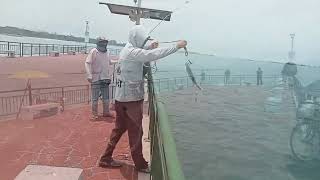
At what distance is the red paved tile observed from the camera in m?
5.31

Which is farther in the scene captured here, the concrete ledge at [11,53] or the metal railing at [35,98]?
the concrete ledge at [11,53]

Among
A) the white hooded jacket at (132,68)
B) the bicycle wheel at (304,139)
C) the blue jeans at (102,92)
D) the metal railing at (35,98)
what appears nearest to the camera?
the white hooded jacket at (132,68)

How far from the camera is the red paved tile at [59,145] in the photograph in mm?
5309

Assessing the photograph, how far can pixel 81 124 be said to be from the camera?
27.0 ft

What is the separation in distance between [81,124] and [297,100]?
777 centimetres

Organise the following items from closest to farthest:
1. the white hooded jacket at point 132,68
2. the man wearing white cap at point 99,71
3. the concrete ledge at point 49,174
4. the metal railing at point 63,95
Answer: the concrete ledge at point 49,174
the white hooded jacket at point 132,68
the man wearing white cap at point 99,71
the metal railing at point 63,95

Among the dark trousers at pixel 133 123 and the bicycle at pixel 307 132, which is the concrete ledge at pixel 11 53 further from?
the dark trousers at pixel 133 123

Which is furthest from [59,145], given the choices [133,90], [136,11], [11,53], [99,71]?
[11,53]

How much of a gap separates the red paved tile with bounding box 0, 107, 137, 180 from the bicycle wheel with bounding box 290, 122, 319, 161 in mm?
6443

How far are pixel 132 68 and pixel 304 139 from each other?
857 cm

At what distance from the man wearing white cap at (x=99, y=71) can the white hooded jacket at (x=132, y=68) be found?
10.6 feet

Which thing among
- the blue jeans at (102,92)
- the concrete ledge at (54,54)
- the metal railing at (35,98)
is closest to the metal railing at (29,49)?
the concrete ledge at (54,54)

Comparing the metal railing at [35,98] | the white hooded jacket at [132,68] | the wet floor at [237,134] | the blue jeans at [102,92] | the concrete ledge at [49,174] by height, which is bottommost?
the wet floor at [237,134]

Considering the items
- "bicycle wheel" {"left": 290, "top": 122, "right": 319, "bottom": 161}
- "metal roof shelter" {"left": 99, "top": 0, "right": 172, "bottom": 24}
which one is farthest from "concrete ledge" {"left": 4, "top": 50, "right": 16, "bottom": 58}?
"metal roof shelter" {"left": 99, "top": 0, "right": 172, "bottom": 24}
